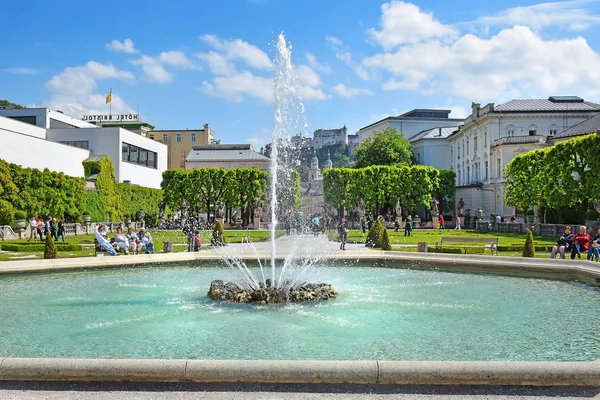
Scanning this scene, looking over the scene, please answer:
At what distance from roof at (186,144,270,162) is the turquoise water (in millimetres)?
81787

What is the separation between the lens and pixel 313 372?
6137 millimetres

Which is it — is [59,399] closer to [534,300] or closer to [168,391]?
[168,391]

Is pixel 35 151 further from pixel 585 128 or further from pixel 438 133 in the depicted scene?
pixel 438 133

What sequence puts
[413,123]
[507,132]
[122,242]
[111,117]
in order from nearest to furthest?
[122,242], [507,132], [111,117], [413,123]

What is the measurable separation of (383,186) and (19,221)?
38.6m

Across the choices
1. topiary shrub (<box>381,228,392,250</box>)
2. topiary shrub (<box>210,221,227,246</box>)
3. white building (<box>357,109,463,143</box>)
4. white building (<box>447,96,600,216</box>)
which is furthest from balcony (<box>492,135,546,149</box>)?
topiary shrub (<box>381,228,392,250</box>)

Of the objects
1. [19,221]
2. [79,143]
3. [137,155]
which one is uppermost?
[79,143]

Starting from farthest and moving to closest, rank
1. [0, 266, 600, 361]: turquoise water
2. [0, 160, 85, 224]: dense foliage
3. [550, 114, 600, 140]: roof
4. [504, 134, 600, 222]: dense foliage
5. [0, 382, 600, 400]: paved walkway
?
1. [550, 114, 600, 140]: roof
2. [504, 134, 600, 222]: dense foliage
3. [0, 160, 85, 224]: dense foliage
4. [0, 266, 600, 361]: turquoise water
5. [0, 382, 600, 400]: paved walkway

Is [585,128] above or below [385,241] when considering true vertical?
above

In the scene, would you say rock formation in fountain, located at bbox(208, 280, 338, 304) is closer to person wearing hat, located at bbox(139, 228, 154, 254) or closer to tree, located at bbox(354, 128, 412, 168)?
person wearing hat, located at bbox(139, 228, 154, 254)

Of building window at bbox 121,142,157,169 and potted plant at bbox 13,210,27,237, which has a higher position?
building window at bbox 121,142,157,169

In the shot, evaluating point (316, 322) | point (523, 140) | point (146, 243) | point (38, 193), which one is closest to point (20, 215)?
point (38, 193)

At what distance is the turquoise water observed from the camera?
327 inches

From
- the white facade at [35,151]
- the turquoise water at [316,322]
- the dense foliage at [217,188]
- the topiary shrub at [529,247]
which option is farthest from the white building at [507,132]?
the turquoise water at [316,322]
